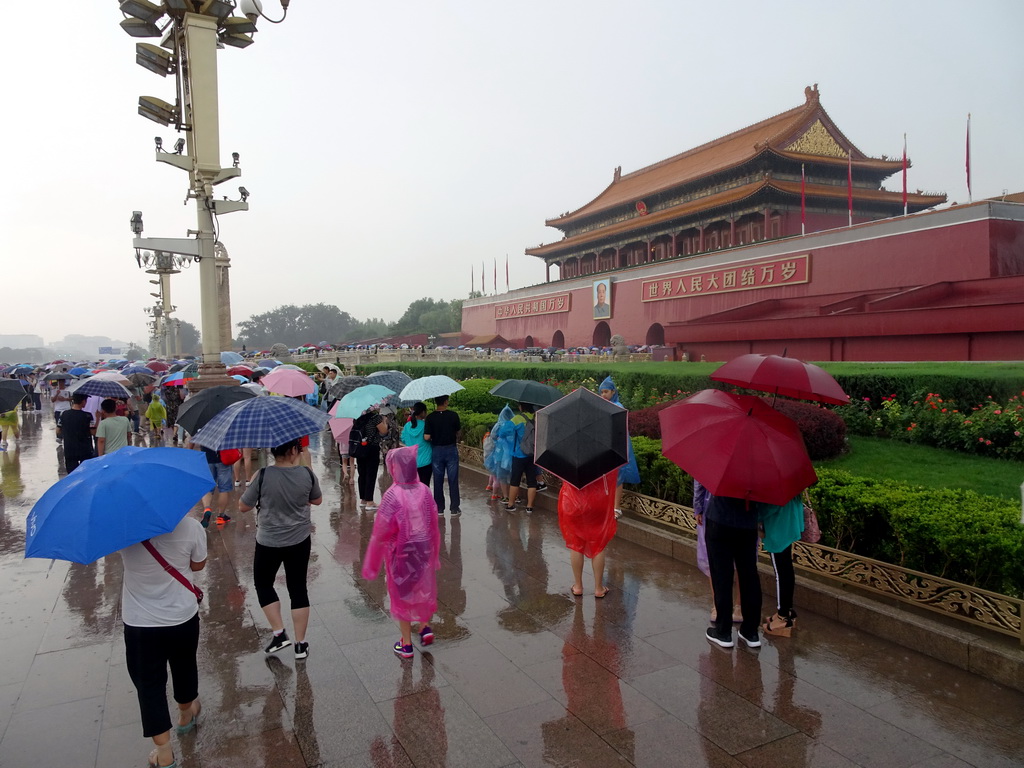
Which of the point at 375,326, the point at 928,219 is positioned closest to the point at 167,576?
the point at 928,219

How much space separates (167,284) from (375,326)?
5805 centimetres

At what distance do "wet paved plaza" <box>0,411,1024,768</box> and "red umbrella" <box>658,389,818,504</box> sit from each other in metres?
0.98

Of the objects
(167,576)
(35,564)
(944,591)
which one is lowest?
(35,564)

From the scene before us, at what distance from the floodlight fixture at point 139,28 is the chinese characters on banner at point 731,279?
18.0m

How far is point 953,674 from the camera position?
3.27 m

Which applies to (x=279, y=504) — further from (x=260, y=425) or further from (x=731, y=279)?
(x=731, y=279)

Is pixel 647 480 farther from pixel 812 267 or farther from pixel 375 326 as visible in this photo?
pixel 375 326

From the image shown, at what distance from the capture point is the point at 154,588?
2.62m

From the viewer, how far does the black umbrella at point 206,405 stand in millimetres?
5316

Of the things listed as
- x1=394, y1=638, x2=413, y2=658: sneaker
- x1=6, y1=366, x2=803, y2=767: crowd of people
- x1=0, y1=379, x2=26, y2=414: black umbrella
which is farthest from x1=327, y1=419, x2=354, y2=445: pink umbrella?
x1=0, y1=379, x2=26, y2=414: black umbrella

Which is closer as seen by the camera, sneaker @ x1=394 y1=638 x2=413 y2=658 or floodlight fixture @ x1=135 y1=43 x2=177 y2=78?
sneaker @ x1=394 y1=638 x2=413 y2=658

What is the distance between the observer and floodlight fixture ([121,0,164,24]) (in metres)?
9.13

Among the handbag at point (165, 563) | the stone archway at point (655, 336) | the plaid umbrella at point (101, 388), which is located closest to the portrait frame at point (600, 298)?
the stone archway at point (655, 336)

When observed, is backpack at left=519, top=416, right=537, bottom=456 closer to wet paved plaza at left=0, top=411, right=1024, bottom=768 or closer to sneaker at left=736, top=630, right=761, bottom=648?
wet paved plaza at left=0, top=411, right=1024, bottom=768
